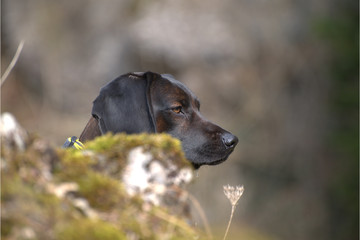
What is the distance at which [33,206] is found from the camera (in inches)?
73.2

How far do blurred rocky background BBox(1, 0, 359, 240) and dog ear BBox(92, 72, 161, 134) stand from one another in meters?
11.3

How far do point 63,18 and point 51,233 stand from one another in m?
17.5

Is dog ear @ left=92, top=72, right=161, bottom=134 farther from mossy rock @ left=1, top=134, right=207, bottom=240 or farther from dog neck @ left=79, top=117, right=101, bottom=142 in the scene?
mossy rock @ left=1, top=134, right=207, bottom=240

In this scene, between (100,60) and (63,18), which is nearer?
(100,60)

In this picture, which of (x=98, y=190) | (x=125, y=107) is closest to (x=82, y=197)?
(x=98, y=190)

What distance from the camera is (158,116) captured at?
479cm

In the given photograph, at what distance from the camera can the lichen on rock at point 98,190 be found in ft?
6.09

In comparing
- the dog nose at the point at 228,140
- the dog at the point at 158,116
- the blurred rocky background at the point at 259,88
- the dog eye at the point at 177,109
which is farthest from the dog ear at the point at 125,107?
the blurred rocky background at the point at 259,88

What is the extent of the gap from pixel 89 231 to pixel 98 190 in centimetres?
20

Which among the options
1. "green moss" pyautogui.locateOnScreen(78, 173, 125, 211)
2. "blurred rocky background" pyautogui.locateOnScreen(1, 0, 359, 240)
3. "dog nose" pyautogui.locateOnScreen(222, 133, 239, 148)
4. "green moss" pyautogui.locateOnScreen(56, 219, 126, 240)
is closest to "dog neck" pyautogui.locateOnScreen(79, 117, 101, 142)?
"dog nose" pyautogui.locateOnScreen(222, 133, 239, 148)

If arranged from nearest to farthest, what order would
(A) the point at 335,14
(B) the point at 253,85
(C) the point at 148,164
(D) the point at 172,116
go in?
(C) the point at 148,164, (D) the point at 172,116, (B) the point at 253,85, (A) the point at 335,14

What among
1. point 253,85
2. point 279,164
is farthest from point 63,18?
point 279,164

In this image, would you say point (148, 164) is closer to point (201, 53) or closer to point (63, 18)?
point (201, 53)

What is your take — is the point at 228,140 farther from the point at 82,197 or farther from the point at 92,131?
the point at 82,197
